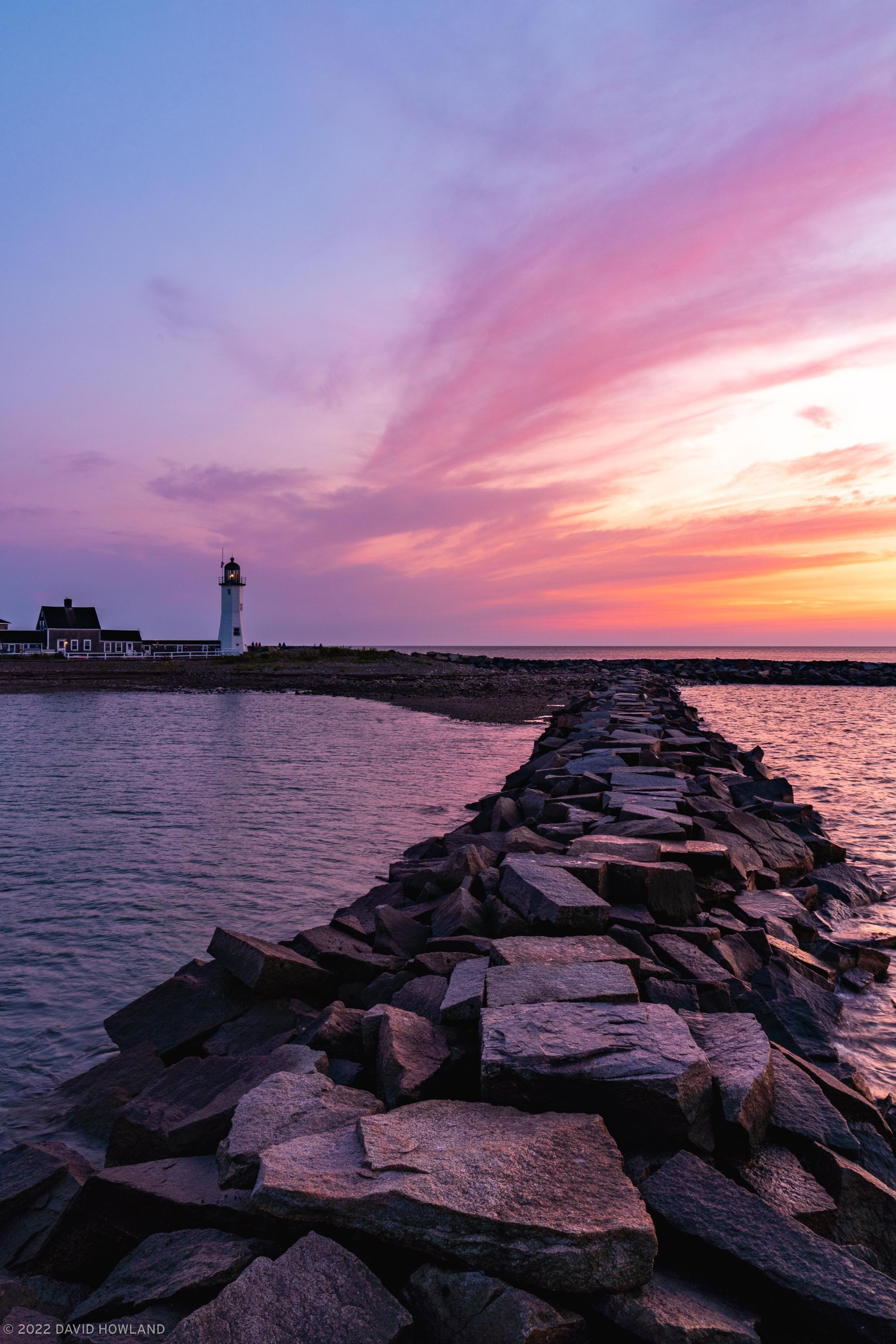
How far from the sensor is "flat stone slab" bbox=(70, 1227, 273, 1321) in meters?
2.11

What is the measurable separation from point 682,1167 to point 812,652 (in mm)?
201147

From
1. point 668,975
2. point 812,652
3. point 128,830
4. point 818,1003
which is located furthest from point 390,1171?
point 812,652

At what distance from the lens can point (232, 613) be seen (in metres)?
67.6

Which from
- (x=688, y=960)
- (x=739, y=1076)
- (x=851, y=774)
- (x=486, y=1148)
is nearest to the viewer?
(x=486, y=1148)

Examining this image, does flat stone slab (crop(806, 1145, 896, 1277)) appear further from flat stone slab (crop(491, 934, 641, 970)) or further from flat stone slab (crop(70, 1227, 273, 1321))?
flat stone slab (crop(70, 1227, 273, 1321))

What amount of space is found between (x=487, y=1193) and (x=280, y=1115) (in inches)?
39.1

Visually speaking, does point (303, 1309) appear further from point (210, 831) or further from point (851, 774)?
point (851, 774)

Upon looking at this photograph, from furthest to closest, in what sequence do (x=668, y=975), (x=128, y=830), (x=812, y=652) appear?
(x=812, y=652)
(x=128, y=830)
(x=668, y=975)

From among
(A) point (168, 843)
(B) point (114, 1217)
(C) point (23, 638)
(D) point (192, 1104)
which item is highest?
(C) point (23, 638)

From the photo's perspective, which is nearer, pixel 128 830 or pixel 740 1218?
pixel 740 1218

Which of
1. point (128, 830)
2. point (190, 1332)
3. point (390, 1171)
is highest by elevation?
point (390, 1171)

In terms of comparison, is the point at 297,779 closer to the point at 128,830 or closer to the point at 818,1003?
the point at 128,830

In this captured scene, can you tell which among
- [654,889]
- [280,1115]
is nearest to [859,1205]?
[280,1115]

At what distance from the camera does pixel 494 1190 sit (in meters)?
2.11
